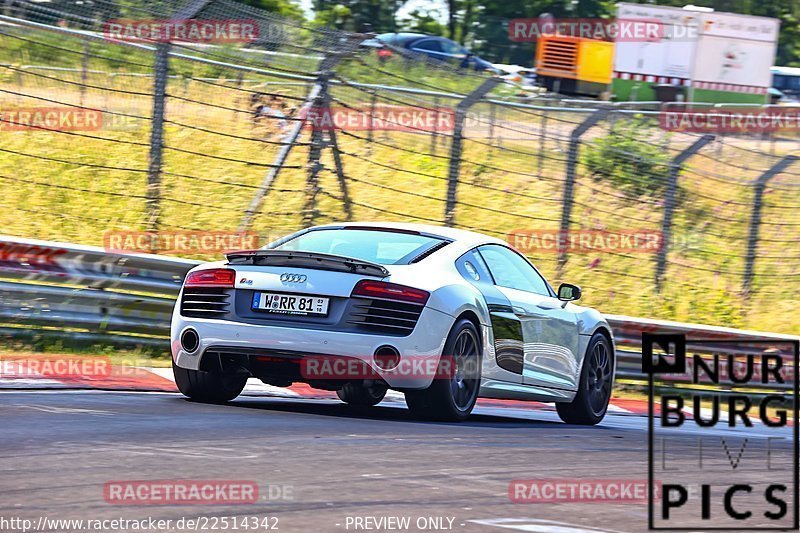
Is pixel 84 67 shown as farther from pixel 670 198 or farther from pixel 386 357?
pixel 670 198

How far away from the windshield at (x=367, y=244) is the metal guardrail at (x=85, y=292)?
2.14 metres

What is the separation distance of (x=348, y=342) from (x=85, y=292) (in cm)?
343

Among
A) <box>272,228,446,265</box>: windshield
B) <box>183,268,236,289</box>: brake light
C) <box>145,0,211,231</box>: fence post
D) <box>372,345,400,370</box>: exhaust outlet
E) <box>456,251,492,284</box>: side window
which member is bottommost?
<box>372,345,400,370</box>: exhaust outlet

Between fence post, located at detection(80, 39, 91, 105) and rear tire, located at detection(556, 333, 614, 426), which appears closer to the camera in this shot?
rear tire, located at detection(556, 333, 614, 426)

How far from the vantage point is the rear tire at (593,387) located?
367 inches

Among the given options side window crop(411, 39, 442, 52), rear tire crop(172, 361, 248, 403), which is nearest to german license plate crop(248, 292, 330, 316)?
rear tire crop(172, 361, 248, 403)

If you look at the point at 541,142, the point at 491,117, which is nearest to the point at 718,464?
the point at 491,117

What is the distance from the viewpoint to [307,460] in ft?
18.9

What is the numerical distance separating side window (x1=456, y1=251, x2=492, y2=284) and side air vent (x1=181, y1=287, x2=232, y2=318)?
1387 millimetres

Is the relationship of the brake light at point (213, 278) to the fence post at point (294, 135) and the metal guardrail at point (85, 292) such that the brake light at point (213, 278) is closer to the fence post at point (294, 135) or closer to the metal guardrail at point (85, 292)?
the metal guardrail at point (85, 292)

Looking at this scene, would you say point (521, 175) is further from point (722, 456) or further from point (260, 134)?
point (722, 456)

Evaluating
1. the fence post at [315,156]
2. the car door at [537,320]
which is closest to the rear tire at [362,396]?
the car door at [537,320]

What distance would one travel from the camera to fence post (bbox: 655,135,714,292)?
46.3 ft

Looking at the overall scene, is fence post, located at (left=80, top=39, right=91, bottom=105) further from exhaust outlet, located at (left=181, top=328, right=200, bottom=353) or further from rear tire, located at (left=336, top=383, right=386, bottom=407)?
exhaust outlet, located at (left=181, top=328, right=200, bottom=353)
